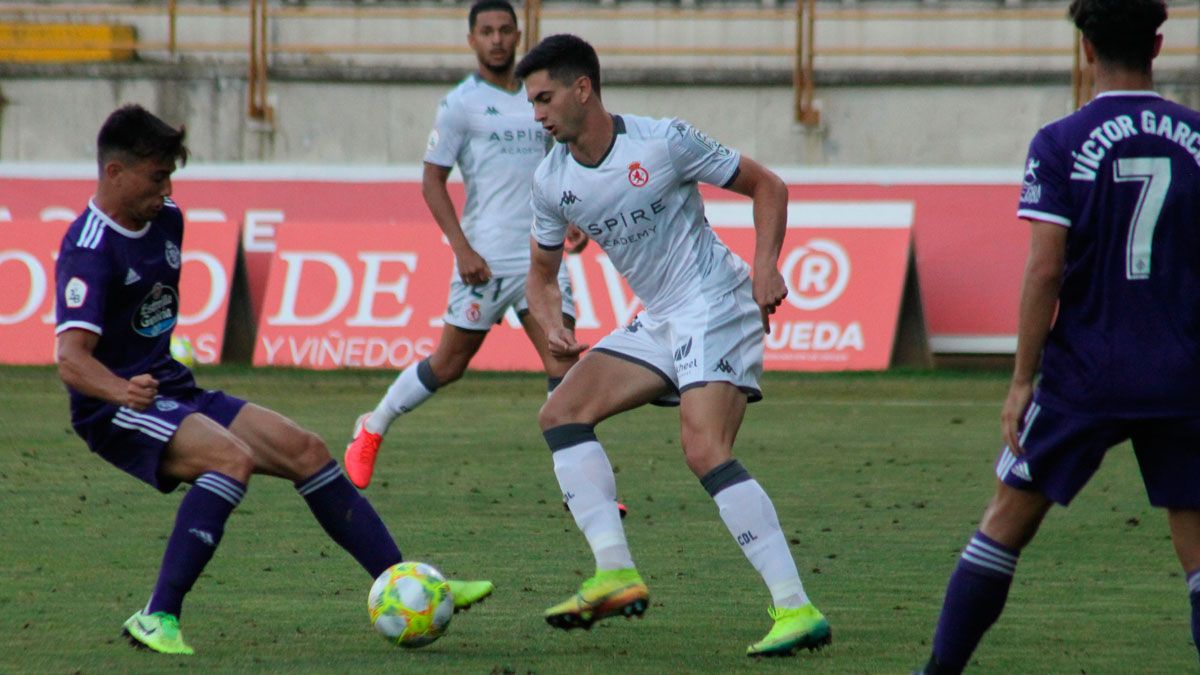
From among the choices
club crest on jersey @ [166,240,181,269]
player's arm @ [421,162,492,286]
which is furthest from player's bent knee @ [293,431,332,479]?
player's arm @ [421,162,492,286]

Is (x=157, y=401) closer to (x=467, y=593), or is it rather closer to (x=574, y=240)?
(x=467, y=593)

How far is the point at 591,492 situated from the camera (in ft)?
19.7

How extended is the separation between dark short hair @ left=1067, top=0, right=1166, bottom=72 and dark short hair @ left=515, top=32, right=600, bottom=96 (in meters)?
1.90

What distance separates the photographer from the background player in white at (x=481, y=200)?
9344mm

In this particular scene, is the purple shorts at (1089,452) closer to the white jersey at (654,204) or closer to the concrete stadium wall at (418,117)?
the white jersey at (654,204)

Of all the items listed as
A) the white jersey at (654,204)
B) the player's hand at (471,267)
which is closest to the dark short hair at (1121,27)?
the white jersey at (654,204)

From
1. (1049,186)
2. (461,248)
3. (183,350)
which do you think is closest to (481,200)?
(461,248)

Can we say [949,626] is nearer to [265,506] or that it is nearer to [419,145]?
[265,506]

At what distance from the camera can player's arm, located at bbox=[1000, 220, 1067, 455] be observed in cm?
455

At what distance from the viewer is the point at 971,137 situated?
20438mm

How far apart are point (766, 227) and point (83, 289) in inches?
86.1

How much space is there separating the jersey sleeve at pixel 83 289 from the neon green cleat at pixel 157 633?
0.87 m

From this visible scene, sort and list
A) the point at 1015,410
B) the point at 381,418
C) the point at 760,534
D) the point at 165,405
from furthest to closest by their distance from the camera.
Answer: the point at 381,418 < the point at 165,405 < the point at 760,534 < the point at 1015,410

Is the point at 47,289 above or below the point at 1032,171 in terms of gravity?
below
